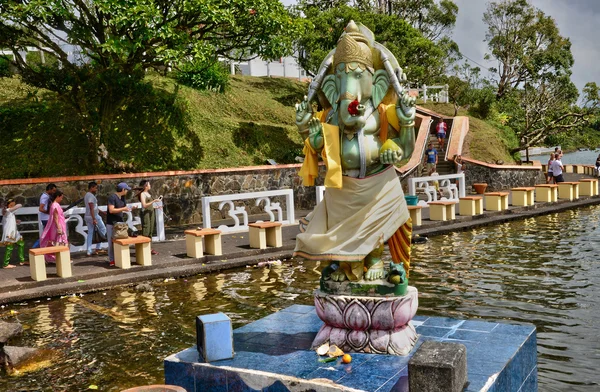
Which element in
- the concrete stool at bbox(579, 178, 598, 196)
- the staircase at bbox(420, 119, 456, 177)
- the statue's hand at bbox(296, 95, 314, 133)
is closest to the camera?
the statue's hand at bbox(296, 95, 314, 133)

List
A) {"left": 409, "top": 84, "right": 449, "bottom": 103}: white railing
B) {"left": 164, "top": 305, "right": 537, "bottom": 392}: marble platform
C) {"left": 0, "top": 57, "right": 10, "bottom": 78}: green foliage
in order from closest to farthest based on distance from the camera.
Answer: {"left": 164, "top": 305, "right": 537, "bottom": 392}: marble platform
{"left": 0, "top": 57, "right": 10, "bottom": 78}: green foliage
{"left": 409, "top": 84, "right": 449, "bottom": 103}: white railing

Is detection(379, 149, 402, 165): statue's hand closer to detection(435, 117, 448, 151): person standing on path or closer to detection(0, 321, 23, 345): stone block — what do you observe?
detection(0, 321, 23, 345): stone block

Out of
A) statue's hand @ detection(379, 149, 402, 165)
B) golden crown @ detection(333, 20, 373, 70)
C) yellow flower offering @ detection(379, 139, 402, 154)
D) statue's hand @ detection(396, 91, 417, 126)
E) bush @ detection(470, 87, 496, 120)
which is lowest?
statue's hand @ detection(379, 149, 402, 165)

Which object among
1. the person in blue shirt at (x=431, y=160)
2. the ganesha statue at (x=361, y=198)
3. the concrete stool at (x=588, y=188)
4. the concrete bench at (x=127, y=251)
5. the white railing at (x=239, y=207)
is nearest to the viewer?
the ganesha statue at (x=361, y=198)

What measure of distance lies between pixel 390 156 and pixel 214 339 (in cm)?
263

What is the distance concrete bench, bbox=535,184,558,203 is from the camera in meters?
22.5

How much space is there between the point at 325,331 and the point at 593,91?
37.8 metres

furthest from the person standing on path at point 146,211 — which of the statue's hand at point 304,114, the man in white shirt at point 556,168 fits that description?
the man in white shirt at point 556,168

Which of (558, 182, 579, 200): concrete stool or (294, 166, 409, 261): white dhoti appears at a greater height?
(294, 166, 409, 261): white dhoti

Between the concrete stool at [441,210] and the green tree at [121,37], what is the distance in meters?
6.27

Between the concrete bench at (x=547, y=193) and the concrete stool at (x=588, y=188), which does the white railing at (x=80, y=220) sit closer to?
the concrete bench at (x=547, y=193)

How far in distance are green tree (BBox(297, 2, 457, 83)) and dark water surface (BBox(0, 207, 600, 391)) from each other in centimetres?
1499

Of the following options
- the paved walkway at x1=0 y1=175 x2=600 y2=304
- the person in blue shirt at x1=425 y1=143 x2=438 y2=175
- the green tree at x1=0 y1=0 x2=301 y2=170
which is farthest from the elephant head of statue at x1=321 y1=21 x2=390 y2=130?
the person in blue shirt at x1=425 y1=143 x2=438 y2=175

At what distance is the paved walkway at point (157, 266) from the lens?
11.7 m
